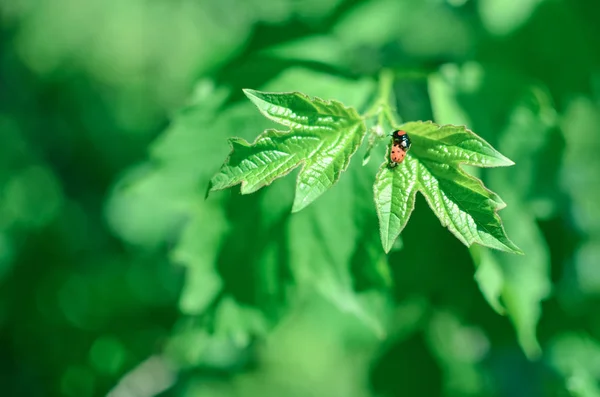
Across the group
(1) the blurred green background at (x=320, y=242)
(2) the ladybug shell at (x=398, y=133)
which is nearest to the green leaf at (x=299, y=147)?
(2) the ladybug shell at (x=398, y=133)

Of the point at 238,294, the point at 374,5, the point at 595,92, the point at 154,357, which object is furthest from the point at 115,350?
the point at 595,92

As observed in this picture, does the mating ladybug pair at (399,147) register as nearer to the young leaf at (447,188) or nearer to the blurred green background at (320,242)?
the young leaf at (447,188)

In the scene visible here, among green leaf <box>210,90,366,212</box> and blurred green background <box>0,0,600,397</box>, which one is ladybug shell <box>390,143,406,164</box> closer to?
green leaf <box>210,90,366,212</box>

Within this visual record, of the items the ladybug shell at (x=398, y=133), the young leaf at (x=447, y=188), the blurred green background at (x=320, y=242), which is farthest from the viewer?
the blurred green background at (x=320, y=242)

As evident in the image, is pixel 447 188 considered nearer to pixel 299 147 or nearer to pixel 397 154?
pixel 397 154

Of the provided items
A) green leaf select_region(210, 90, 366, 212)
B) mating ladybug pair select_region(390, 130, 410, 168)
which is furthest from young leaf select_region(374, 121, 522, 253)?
green leaf select_region(210, 90, 366, 212)
